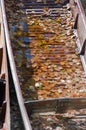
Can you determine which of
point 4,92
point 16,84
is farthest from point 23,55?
point 16,84

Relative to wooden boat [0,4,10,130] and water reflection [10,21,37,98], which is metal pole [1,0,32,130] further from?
water reflection [10,21,37,98]

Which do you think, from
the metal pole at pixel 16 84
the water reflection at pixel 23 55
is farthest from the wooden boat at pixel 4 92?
the water reflection at pixel 23 55

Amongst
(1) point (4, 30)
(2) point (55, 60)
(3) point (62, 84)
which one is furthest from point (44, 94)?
(1) point (4, 30)

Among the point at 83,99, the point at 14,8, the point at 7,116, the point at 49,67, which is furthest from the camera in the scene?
the point at 14,8

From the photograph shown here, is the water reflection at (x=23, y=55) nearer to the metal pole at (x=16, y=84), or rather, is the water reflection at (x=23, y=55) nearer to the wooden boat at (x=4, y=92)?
the wooden boat at (x=4, y=92)

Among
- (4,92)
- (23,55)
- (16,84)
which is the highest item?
(23,55)

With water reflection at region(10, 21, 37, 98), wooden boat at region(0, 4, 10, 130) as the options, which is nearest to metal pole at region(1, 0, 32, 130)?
wooden boat at region(0, 4, 10, 130)

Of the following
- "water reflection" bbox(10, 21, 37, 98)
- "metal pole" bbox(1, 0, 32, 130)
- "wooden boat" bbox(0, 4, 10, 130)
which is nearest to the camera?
"metal pole" bbox(1, 0, 32, 130)

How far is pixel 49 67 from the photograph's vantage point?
695cm

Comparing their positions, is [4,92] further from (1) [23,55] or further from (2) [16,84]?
(1) [23,55]

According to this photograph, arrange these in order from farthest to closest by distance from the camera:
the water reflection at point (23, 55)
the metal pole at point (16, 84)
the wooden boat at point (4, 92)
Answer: the water reflection at point (23, 55)
the wooden boat at point (4, 92)
the metal pole at point (16, 84)

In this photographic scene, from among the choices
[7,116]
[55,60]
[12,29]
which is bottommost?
[7,116]

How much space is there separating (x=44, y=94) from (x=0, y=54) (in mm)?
1098

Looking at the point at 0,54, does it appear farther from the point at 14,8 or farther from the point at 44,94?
the point at 14,8
